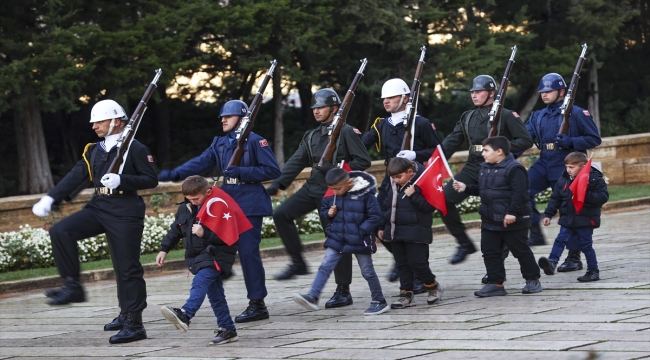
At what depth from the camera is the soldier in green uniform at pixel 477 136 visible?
33.0ft

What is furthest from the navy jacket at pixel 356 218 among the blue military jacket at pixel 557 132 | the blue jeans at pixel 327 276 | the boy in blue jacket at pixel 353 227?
the blue military jacket at pixel 557 132

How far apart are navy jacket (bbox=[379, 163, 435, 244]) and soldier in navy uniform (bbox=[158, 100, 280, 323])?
1.01 metres

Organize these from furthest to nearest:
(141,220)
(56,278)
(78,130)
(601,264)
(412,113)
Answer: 1. (78,130)
2. (56,278)
3. (601,264)
4. (412,113)
5. (141,220)

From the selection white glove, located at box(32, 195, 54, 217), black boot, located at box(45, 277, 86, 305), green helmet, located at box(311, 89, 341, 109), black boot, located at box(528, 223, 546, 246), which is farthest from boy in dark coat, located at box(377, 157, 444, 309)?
white glove, located at box(32, 195, 54, 217)

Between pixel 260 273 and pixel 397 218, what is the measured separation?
1.18 m

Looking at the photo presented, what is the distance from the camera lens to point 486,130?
33.1 feet

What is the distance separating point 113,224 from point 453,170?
463 inches

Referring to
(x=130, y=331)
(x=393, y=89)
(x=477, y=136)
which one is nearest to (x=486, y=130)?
(x=477, y=136)

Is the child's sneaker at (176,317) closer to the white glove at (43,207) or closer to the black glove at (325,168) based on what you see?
the white glove at (43,207)

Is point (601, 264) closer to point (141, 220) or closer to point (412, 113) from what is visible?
point (412, 113)

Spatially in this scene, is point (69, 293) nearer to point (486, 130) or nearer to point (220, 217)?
point (220, 217)

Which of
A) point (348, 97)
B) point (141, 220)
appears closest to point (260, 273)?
point (141, 220)

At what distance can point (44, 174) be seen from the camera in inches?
1005

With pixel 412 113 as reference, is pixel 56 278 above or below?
below
